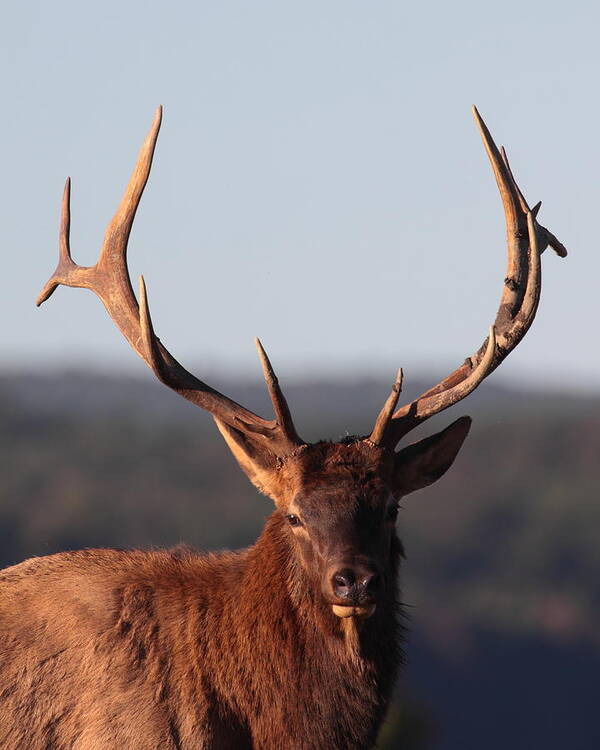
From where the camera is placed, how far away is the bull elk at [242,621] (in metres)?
11.0

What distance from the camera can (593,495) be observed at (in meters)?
105

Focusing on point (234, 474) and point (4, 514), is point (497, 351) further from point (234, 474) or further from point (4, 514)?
point (234, 474)

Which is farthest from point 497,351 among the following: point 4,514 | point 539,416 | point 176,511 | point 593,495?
point 539,416

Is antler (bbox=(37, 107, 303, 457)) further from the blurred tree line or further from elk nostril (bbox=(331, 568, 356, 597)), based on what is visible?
the blurred tree line

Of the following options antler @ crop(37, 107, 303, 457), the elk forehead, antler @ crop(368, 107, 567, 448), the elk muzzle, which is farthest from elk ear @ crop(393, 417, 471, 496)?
the elk muzzle

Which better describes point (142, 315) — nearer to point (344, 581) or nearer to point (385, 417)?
point (385, 417)

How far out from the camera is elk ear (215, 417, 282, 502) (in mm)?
11789

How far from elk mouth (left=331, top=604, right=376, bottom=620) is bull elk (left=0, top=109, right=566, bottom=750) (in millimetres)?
11

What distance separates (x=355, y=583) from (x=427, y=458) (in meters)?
1.47

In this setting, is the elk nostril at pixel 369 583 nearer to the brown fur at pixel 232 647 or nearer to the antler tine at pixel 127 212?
the brown fur at pixel 232 647

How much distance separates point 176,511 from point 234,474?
3.41 meters

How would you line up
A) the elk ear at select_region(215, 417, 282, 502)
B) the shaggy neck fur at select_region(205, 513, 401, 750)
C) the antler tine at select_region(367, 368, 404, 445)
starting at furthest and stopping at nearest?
the elk ear at select_region(215, 417, 282, 502) < the antler tine at select_region(367, 368, 404, 445) < the shaggy neck fur at select_region(205, 513, 401, 750)

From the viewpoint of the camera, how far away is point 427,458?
12.0 metres

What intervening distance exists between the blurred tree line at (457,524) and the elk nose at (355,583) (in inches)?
2056
